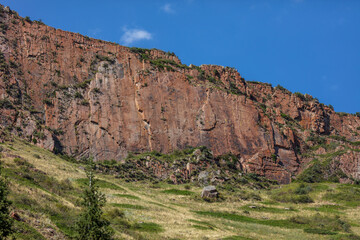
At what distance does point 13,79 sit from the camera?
73.2 meters

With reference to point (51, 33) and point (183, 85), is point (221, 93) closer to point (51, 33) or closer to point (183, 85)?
point (183, 85)

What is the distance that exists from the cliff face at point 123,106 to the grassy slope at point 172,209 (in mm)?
11022

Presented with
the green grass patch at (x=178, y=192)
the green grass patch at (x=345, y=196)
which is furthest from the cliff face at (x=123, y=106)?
the green grass patch at (x=345, y=196)

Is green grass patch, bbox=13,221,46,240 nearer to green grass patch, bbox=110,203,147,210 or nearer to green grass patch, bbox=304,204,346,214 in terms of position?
green grass patch, bbox=110,203,147,210

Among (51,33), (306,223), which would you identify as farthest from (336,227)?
(51,33)

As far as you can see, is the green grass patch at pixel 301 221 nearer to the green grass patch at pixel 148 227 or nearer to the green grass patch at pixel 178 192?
the green grass patch at pixel 178 192

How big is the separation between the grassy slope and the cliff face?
36.2 ft

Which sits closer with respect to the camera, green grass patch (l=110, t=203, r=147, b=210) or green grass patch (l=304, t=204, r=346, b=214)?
green grass patch (l=110, t=203, r=147, b=210)

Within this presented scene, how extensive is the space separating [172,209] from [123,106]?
36081mm

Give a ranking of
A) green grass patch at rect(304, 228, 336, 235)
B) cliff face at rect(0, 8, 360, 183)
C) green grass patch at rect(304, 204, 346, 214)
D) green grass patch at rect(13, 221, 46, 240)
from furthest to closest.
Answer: cliff face at rect(0, 8, 360, 183)
green grass patch at rect(304, 204, 346, 214)
green grass patch at rect(304, 228, 336, 235)
green grass patch at rect(13, 221, 46, 240)

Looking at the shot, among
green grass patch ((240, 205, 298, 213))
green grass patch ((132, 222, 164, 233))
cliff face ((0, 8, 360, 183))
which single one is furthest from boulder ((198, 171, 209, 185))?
green grass patch ((132, 222, 164, 233))

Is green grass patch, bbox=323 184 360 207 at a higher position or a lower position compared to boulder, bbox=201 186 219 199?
higher

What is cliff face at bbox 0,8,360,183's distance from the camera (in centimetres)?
7331

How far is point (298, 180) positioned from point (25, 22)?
5823 cm
